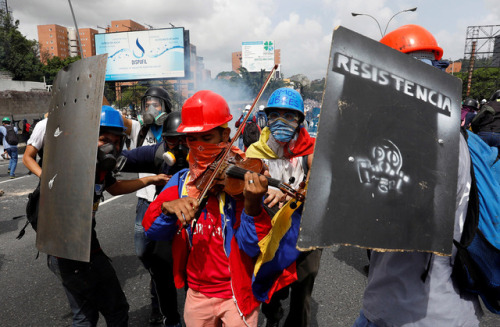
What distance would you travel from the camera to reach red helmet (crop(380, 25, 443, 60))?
1.27 metres

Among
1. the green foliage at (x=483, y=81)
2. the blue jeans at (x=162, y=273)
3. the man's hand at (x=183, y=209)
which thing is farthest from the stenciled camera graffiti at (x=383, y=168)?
the green foliage at (x=483, y=81)

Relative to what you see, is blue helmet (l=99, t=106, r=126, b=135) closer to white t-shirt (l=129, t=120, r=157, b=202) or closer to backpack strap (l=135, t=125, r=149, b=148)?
white t-shirt (l=129, t=120, r=157, b=202)

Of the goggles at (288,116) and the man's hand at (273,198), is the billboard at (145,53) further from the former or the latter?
the man's hand at (273,198)

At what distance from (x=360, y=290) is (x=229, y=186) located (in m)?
2.38

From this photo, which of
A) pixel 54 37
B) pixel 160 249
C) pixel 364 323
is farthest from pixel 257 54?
pixel 54 37

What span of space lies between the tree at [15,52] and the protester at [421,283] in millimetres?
49002

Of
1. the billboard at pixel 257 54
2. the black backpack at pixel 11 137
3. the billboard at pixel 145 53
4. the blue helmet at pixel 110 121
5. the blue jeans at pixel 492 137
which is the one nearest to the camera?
the blue helmet at pixel 110 121

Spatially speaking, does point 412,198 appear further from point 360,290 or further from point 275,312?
point 360,290

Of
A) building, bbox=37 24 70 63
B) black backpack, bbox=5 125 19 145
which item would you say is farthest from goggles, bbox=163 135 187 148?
building, bbox=37 24 70 63

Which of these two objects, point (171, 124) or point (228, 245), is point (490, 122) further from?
point (228, 245)

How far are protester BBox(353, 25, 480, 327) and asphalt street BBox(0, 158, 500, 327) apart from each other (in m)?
1.64

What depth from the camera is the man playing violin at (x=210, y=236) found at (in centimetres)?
162

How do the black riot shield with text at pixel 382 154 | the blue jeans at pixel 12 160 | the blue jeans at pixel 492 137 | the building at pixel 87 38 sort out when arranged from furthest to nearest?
1. the building at pixel 87 38
2. the blue jeans at pixel 12 160
3. the blue jeans at pixel 492 137
4. the black riot shield with text at pixel 382 154

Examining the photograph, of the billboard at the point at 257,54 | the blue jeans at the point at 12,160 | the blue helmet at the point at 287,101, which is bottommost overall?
the blue jeans at the point at 12,160
